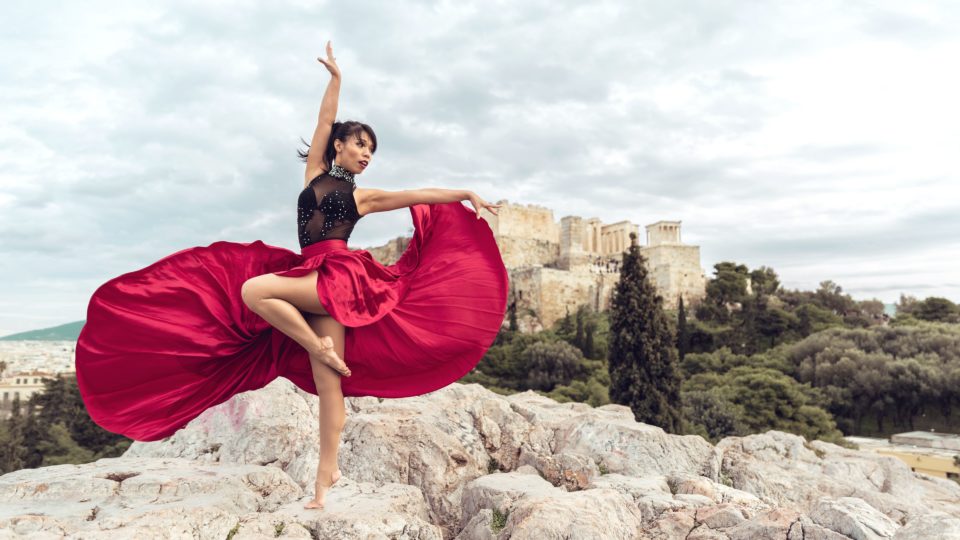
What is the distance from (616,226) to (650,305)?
154 ft

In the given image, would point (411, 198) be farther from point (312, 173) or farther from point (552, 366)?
point (552, 366)

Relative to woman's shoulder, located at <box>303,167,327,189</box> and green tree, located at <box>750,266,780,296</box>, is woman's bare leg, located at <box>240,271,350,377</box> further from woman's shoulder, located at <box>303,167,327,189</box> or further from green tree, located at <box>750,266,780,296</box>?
green tree, located at <box>750,266,780,296</box>

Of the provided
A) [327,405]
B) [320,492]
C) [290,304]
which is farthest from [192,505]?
[290,304]

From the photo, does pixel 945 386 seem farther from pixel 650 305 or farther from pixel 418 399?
pixel 418 399

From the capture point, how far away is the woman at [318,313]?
3.89 meters

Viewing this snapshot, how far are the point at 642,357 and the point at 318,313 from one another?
51.7 ft

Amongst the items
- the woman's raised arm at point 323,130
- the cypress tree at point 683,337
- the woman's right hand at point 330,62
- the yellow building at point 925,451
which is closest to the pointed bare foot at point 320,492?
the woman's raised arm at point 323,130

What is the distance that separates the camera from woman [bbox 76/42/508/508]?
3895 mm

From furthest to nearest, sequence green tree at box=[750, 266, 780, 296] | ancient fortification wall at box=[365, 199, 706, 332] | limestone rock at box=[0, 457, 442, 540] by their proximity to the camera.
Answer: ancient fortification wall at box=[365, 199, 706, 332] < green tree at box=[750, 266, 780, 296] < limestone rock at box=[0, 457, 442, 540]

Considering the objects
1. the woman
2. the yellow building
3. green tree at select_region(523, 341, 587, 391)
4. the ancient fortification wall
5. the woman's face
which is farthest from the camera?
the ancient fortification wall

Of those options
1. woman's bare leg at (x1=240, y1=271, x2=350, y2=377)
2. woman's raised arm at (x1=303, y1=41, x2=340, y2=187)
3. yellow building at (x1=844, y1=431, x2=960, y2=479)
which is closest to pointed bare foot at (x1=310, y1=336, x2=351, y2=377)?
woman's bare leg at (x1=240, y1=271, x2=350, y2=377)

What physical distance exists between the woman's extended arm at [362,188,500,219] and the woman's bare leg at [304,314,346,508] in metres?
0.77

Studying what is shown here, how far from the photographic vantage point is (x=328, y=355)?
3.81 meters

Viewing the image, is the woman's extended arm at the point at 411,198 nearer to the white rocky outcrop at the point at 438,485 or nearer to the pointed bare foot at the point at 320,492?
the pointed bare foot at the point at 320,492
